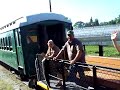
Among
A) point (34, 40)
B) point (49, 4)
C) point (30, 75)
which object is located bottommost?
point (30, 75)

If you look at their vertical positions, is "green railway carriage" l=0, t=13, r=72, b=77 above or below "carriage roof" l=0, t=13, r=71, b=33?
below

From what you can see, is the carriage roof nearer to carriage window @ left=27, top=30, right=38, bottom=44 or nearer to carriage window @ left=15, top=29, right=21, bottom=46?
carriage window @ left=15, top=29, right=21, bottom=46

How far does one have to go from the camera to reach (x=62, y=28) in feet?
44.8

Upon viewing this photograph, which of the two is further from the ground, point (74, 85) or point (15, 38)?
point (15, 38)

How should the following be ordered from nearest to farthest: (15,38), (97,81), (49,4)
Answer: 1. (97,81)
2. (15,38)
3. (49,4)

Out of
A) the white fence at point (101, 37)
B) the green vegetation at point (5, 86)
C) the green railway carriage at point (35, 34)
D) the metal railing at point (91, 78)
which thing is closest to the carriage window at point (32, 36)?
the green railway carriage at point (35, 34)

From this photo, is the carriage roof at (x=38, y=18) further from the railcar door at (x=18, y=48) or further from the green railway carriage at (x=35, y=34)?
the railcar door at (x=18, y=48)

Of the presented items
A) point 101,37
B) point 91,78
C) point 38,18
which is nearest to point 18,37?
point 38,18

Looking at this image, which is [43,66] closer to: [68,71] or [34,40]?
[68,71]

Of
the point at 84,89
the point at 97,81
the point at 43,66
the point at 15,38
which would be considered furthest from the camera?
the point at 15,38

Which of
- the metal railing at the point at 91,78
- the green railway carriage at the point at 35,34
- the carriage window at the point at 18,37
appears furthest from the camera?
the carriage window at the point at 18,37

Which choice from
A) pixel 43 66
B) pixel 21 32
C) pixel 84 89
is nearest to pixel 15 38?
pixel 21 32

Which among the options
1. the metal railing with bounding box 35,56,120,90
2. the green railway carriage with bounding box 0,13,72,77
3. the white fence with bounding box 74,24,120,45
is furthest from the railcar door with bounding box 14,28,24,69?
the white fence with bounding box 74,24,120,45

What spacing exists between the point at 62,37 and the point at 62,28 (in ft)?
1.28
